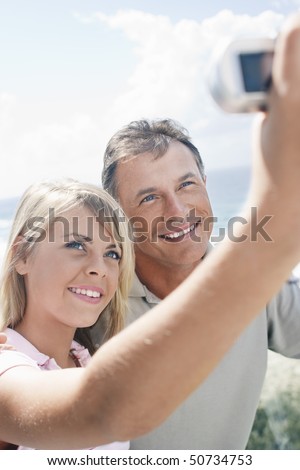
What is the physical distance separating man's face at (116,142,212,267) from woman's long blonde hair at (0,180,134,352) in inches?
15.3

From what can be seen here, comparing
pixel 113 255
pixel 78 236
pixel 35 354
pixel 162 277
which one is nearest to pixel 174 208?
pixel 162 277

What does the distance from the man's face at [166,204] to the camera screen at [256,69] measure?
162 centimetres

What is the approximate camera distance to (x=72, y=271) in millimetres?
1602

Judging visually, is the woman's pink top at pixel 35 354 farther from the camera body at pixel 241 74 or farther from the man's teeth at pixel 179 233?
the camera body at pixel 241 74

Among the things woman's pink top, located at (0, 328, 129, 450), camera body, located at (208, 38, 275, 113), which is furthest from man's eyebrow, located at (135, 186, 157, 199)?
camera body, located at (208, 38, 275, 113)

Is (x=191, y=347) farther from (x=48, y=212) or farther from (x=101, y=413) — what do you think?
(x=48, y=212)

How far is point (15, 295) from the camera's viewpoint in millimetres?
1691

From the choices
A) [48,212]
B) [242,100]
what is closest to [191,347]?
[242,100]

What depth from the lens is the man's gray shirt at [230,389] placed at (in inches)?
73.9

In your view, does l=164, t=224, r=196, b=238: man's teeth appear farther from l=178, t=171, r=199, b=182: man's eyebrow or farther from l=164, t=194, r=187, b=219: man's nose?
l=178, t=171, r=199, b=182: man's eyebrow

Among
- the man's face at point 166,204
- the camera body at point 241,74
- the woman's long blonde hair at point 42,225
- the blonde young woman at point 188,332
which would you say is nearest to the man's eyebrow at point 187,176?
the man's face at point 166,204

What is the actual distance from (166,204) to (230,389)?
2.26 ft

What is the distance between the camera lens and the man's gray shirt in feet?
6.16

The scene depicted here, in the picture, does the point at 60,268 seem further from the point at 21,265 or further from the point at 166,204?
the point at 166,204
